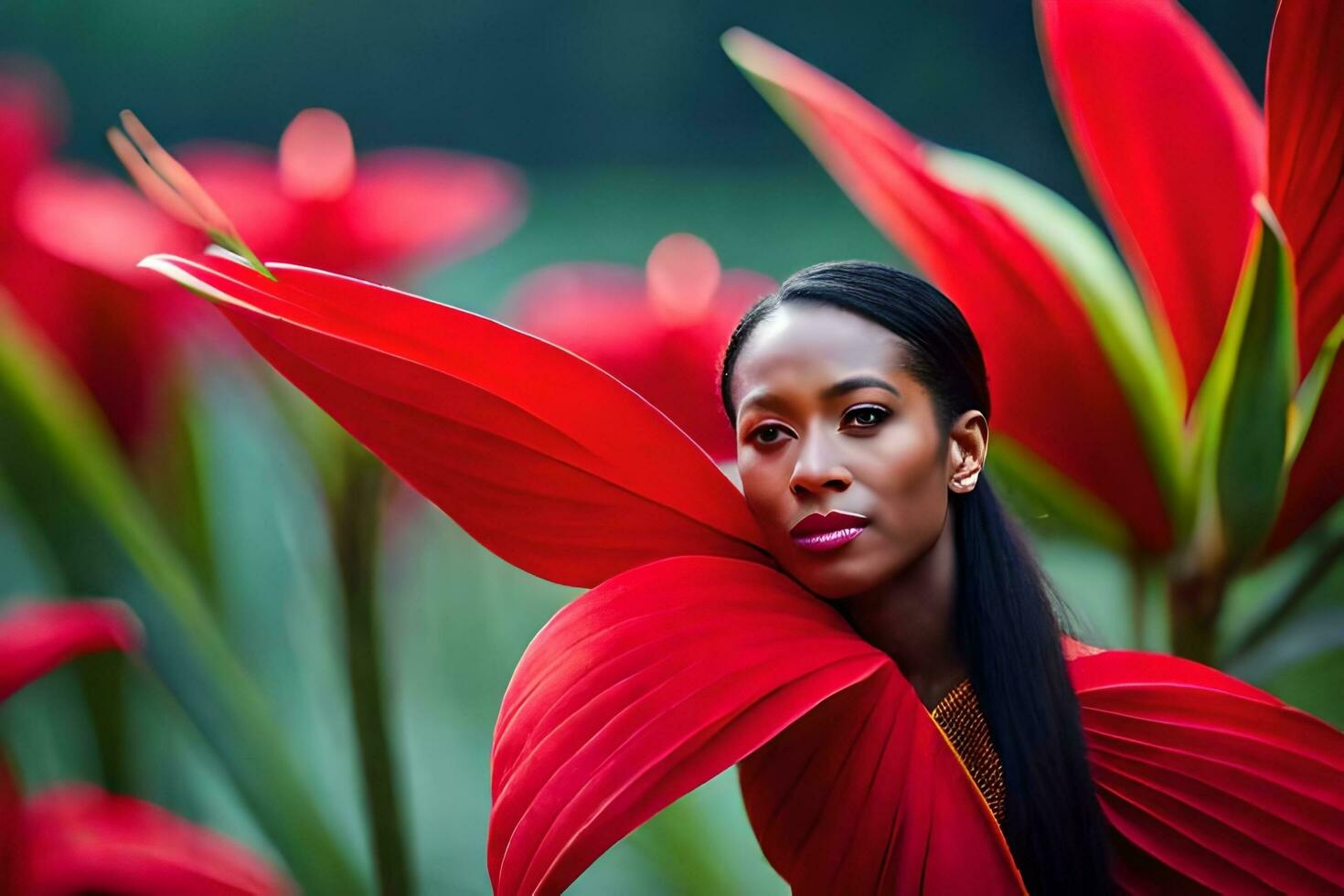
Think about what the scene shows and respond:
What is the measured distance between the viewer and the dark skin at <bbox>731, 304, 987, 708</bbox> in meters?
0.18

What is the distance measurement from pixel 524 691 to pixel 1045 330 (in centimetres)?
10

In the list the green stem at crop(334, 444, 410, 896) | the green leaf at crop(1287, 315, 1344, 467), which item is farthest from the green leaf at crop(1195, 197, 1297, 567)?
the green stem at crop(334, 444, 410, 896)

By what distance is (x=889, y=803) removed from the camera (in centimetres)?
16

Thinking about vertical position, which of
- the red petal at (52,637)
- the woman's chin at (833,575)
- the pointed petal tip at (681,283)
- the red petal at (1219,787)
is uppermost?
the pointed petal tip at (681,283)

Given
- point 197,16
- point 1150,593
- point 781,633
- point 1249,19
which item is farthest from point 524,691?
point 197,16

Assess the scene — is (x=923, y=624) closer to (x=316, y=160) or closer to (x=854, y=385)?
(x=854, y=385)

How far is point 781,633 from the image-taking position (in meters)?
0.17

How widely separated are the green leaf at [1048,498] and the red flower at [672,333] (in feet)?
0.16

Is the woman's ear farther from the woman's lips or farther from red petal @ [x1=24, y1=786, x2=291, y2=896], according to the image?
red petal @ [x1=24, y1=786, x2=291, y2=896]

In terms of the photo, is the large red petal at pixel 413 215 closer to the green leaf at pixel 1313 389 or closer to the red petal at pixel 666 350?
the red petal at pixel 666 350

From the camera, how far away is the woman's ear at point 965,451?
186 millimetres

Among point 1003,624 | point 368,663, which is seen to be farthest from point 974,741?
point 368,663

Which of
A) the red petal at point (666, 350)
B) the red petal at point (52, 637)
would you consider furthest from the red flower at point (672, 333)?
the red petal at point (52, 637)

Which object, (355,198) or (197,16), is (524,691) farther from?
(197,16)
